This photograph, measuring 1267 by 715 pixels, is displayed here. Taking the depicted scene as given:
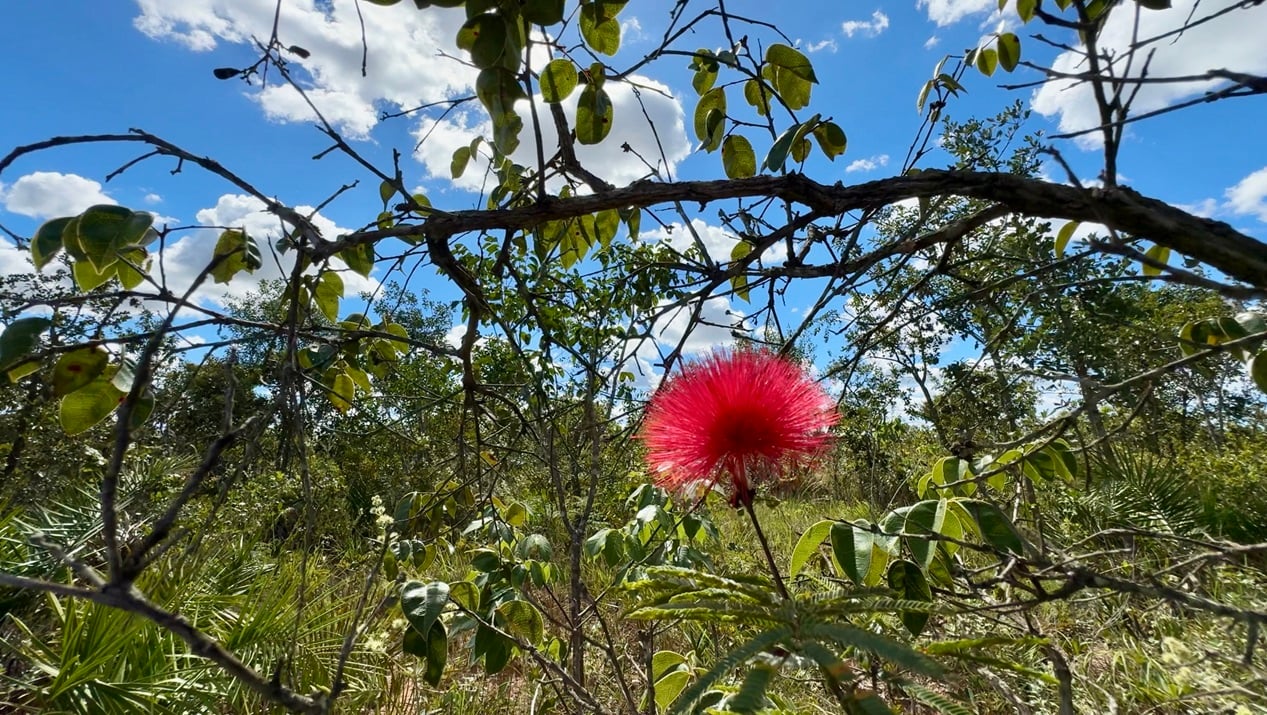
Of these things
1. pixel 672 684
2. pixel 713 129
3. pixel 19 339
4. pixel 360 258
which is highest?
pixel 713 129

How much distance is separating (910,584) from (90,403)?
86cm

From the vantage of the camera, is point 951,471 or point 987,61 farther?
point 987,61

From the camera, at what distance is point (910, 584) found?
0.68 metres

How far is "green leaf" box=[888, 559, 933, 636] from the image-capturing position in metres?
0.67

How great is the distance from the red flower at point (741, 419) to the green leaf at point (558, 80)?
1.49 ft

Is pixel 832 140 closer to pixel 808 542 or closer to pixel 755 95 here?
pixel 755 95

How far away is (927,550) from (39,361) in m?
0.90

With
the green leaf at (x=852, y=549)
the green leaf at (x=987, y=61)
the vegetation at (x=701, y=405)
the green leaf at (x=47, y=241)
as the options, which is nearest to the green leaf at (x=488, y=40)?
the vegetation at (x=701, y=405)

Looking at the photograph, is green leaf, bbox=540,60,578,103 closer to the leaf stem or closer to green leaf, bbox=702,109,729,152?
green leaf, bbox=702,109,729,152

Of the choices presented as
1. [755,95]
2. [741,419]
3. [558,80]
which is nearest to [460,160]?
[558,80]

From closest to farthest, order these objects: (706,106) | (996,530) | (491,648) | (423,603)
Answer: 1. (996,530)
2. (423,603)
3. (491,648)
4. (706,106)

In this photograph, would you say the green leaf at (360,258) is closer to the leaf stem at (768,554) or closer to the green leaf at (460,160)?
the green leaf at (460,160)

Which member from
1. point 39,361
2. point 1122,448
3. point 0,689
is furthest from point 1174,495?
point 0,689

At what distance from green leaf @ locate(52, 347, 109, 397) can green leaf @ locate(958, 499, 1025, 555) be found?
896mm
